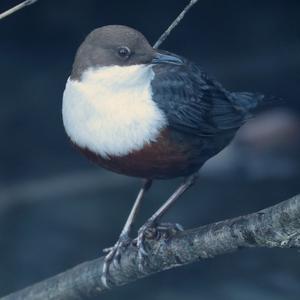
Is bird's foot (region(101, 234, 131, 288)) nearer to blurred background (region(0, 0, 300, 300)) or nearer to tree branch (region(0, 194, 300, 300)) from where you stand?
tree branch (region(0, 194, 300, 300))

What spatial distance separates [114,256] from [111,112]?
0.66 meters

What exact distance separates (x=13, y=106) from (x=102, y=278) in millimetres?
3394

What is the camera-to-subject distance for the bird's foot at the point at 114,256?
4.34 meters

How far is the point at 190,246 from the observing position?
4055 millimetres

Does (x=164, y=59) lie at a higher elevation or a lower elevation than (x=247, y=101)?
higher

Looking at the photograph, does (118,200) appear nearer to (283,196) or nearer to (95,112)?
(283,196)

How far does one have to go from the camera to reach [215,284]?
6.16 m

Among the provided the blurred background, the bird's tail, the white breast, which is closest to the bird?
the white breast

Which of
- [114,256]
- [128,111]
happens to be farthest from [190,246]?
[128,111]

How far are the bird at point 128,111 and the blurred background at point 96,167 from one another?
75.6 inches

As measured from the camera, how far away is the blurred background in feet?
→ 22.2

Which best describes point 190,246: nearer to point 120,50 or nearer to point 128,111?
point 128,111

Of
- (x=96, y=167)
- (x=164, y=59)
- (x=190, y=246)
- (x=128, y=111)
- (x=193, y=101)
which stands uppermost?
(x=164, y=59)

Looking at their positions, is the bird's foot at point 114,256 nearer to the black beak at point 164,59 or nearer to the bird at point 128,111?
the bird at point 128,111
